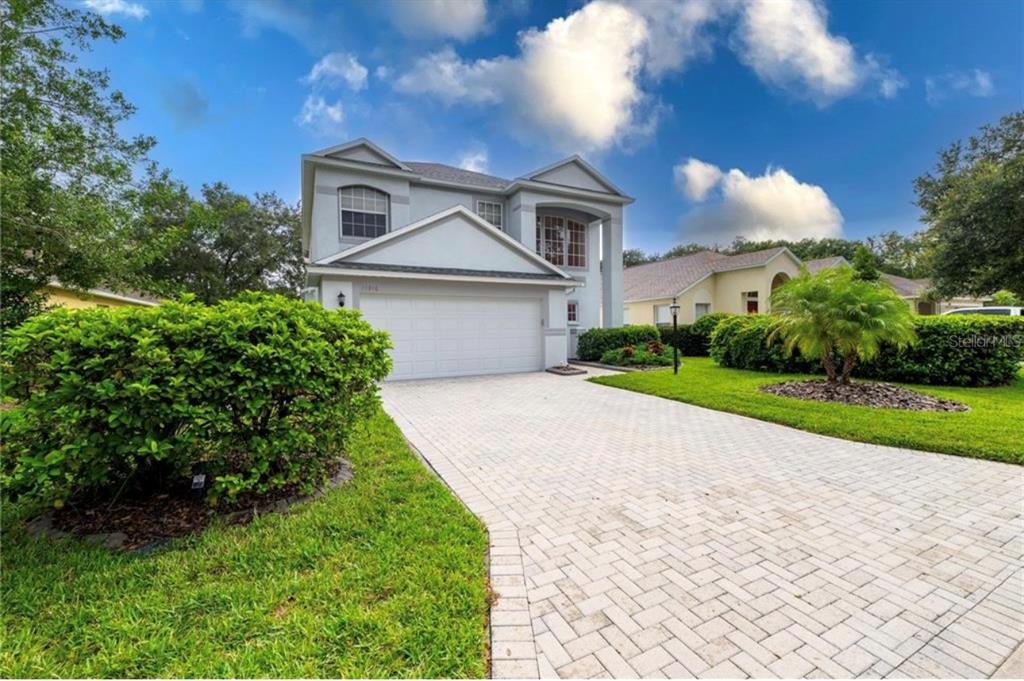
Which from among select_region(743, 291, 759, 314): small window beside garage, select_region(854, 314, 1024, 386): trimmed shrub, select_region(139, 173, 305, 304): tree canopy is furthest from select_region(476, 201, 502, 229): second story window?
select_region(743, 291, 759, 314): small window beside garage

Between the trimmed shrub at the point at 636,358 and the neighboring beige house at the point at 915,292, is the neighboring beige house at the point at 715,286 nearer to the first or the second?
the neighboring beige house at the point at 915,292

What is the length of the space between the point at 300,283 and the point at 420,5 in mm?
24582

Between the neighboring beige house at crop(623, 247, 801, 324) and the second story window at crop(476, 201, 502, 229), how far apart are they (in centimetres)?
1102

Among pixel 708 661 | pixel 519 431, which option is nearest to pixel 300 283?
pixel 519 431

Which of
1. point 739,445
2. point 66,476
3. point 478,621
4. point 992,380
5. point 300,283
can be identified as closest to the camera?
point 478,621

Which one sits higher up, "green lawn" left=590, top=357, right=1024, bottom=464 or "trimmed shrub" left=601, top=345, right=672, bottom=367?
"trimmed shrub" left=601, top=345, right=672, bottom=367

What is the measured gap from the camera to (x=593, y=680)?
73.5 inches

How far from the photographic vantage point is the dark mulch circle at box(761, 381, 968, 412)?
7.39 metres

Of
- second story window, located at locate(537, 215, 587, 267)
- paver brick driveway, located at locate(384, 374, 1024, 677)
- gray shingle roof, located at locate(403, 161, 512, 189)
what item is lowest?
paver brick driveway, located at locate(384, 374, 1024, 677)

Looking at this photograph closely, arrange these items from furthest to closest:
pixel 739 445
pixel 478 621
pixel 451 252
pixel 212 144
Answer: pixel 451 252 → pixel 212 144 → pixel 739 445 → pixel 478 621

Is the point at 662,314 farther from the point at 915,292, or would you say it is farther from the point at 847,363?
the point at 915,292

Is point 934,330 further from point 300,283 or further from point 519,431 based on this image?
point 300,283

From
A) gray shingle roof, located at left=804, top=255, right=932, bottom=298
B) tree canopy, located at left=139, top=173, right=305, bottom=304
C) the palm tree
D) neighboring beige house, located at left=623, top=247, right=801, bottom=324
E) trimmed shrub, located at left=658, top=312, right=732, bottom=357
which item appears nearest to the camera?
the palm tree

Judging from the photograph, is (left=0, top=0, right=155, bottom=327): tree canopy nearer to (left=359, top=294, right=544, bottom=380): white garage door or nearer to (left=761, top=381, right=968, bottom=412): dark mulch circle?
(left=359, top=294, right=544, bottom=380): white garage door
